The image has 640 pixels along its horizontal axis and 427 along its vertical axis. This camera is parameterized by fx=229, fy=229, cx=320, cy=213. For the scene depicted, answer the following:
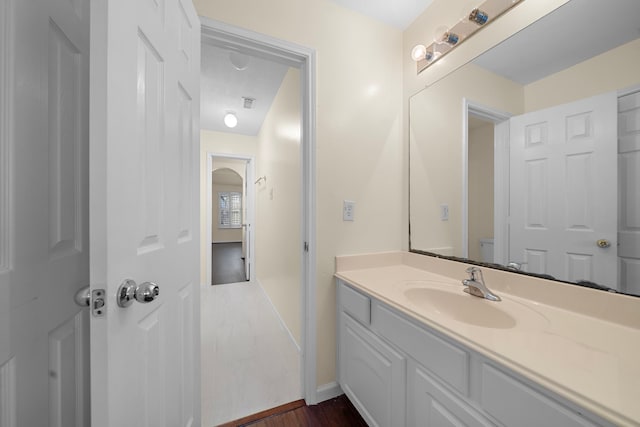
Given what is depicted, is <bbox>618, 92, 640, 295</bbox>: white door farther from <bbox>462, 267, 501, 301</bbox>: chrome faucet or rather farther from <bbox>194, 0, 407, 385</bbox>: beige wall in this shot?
<bbox>194, 0, 407, 385</bbox>: beige wall

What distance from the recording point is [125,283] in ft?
1.84

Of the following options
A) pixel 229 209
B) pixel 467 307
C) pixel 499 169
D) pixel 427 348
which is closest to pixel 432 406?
pixel 427 348

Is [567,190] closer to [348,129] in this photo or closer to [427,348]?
[427,348]

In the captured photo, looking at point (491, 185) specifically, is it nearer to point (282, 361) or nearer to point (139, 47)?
point (139, 47)

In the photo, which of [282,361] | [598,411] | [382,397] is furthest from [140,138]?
[282,361]

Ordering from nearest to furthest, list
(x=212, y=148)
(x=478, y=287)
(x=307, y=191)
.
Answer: (x=478, y=287) → (x=307, y=191) → (x=212, y=148)

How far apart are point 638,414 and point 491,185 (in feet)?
3.16

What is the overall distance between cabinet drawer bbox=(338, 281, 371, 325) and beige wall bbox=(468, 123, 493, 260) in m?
0.64

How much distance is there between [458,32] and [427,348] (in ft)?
5.20

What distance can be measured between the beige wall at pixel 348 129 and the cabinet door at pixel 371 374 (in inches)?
5.7

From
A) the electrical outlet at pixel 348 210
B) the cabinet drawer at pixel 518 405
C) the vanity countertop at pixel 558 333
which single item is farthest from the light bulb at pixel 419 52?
the cabinet drawer at pixel 518 405

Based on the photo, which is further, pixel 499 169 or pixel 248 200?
pixel 248 200

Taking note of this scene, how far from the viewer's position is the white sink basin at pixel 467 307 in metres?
0.83

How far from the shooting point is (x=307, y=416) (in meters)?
1.27
